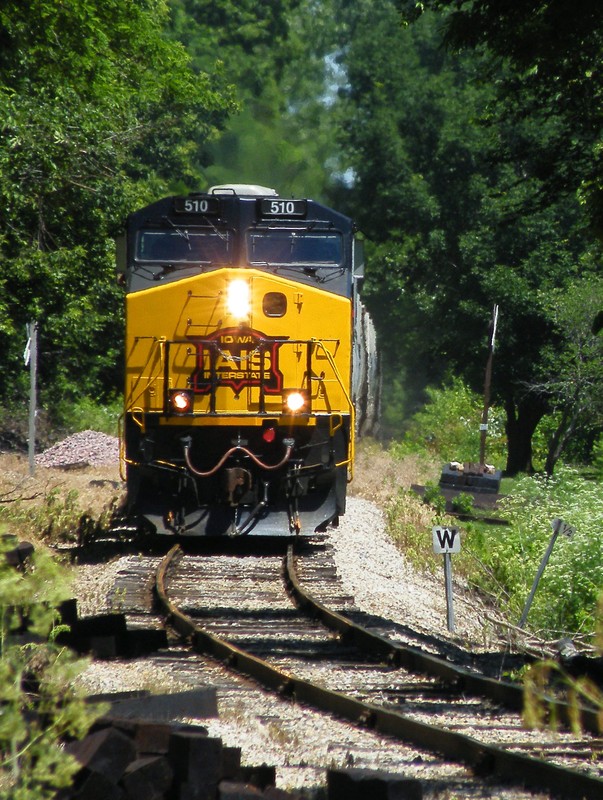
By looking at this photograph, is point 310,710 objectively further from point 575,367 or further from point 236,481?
point 575,367

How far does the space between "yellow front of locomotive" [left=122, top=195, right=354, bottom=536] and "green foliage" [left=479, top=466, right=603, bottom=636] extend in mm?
2834

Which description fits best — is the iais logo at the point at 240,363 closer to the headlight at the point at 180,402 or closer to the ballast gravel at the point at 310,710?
the headlight at the point at 180,402

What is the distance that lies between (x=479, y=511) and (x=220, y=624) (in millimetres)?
17774

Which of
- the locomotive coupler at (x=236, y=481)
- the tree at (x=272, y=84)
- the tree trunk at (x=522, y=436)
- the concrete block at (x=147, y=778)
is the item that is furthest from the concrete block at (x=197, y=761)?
the tree trunk at (x=522, y=436)

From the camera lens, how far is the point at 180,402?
12.2 metres

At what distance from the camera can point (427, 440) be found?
47.9 m

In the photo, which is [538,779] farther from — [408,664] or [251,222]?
[251,222]

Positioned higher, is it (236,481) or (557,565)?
(236,481)

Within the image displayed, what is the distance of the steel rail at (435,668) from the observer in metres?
5.96

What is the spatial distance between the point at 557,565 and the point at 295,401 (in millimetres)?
5718

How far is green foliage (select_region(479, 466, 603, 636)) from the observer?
14602 mm

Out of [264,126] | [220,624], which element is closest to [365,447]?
[264,126]

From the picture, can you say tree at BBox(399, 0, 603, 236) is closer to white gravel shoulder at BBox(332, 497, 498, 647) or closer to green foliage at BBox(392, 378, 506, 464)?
white gravel shoulder at BBox(332, 497, 498, 647)

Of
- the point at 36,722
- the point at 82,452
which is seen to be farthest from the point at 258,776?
the point at 82,452
